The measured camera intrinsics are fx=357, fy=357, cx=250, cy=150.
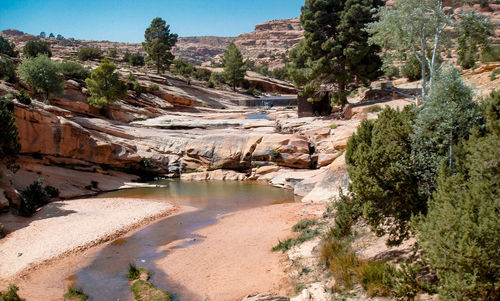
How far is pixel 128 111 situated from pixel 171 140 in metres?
9.98

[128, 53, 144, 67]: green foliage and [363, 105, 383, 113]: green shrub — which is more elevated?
[128, 53, 144, 67]: green foliage

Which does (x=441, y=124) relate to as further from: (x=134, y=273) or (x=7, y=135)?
(x=7, y=135)

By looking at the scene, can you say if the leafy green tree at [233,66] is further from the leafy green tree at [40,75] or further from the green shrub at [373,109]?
the green shrub at [373,109]

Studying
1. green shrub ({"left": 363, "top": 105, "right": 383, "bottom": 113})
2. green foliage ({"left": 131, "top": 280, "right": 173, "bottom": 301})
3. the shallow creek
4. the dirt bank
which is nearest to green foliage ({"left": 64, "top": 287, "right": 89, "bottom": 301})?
the shallow creek

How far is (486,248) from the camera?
236 inches

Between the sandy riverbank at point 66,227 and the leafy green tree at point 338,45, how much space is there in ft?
67.0

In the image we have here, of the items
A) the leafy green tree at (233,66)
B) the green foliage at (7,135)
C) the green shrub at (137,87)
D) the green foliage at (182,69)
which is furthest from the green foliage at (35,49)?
the green foliage at (7,135)

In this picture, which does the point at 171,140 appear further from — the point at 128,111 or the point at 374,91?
the point at 374,91

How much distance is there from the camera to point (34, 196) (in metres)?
21.3

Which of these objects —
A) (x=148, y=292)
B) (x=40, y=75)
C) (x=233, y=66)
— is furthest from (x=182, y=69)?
(x=148, y=292)

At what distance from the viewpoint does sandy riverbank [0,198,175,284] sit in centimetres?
1405

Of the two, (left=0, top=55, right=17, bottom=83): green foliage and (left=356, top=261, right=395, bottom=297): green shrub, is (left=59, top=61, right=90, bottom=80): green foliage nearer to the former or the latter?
(left=0, top=55, right=17, bottom=83): green foliage

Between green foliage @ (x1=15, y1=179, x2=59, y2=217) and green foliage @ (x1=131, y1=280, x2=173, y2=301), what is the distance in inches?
466

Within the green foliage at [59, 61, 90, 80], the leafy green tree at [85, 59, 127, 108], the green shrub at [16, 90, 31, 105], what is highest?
the green foliage at [59, 61, 90, 80]
